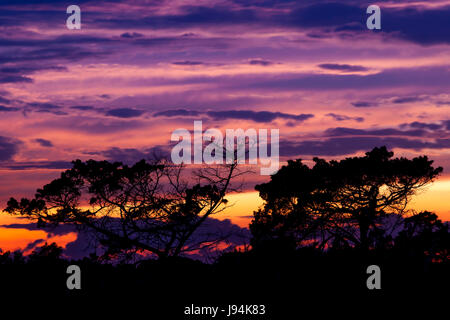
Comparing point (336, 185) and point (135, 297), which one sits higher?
point (336, 185)

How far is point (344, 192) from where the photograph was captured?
32.0 meters

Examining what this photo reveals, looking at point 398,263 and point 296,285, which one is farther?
point 398,263

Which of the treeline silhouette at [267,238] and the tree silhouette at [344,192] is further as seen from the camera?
the tree silhouette at [344,192]

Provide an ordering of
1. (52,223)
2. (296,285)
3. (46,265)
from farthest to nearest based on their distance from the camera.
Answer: (52,223) < (46,265) < (296,285)

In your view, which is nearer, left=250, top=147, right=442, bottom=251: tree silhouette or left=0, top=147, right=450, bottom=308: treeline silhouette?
left=0, top=147, right=450, bottom=308: treeline silhouette

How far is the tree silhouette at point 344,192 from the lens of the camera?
31250 mm

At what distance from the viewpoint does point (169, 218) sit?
25781mm

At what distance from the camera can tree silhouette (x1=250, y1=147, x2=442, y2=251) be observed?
1230 inches

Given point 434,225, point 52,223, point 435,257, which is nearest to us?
point 435,257
